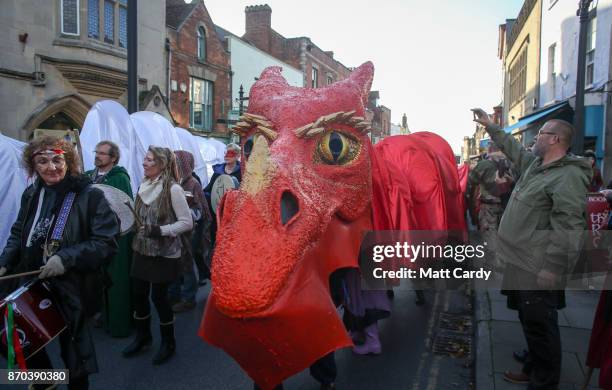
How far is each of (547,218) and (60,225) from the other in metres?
3.16

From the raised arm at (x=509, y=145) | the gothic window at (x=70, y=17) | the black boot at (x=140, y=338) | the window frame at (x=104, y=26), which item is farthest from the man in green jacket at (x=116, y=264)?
the window frame at (x=104, y=26)

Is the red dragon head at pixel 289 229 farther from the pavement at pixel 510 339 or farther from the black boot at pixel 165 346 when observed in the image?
the black boot at pixel 165 346

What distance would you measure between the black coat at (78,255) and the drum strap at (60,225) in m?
0.02

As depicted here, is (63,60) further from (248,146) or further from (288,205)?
(288,205)

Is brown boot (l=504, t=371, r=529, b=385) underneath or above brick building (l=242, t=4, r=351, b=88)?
underneath

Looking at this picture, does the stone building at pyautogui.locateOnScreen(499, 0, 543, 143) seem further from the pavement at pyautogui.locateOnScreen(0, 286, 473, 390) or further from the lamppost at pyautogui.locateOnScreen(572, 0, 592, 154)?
the pavement at pyautogui.locateOnScreen(0, 286, 473, 390)

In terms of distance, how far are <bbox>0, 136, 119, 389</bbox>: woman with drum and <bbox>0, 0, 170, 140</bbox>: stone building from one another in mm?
8644

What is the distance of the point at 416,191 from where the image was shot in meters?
3.78

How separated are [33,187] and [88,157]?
2.42m

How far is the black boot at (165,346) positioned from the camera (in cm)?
404

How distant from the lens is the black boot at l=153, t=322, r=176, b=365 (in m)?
4.04

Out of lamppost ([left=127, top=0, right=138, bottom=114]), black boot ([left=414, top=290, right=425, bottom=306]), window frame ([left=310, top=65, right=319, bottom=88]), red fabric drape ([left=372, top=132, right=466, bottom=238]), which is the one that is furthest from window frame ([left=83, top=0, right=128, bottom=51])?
window frame ([left=310, top=65, right=319, bottom=88])

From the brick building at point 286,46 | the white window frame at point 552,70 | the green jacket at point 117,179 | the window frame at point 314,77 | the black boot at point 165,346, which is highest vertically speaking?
the brick building at point 286,46

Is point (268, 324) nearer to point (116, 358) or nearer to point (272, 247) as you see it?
point (272, 247)
